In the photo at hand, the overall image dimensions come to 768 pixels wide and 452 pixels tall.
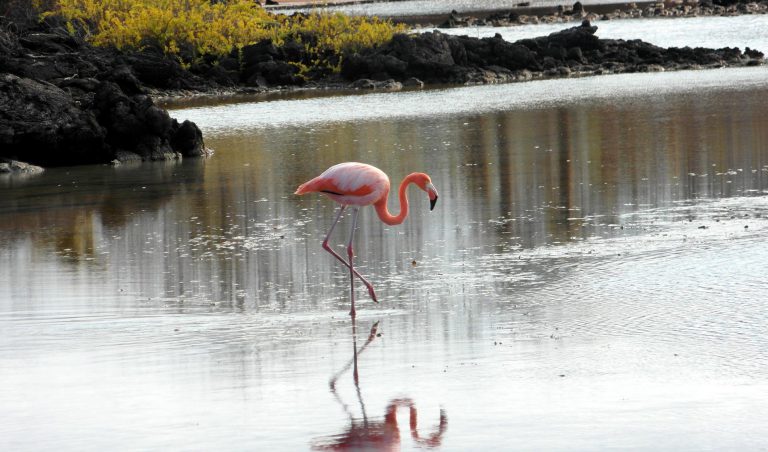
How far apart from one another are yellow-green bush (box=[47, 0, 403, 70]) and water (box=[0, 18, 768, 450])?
2386 centimetres

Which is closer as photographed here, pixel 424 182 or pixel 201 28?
pixel 424 182

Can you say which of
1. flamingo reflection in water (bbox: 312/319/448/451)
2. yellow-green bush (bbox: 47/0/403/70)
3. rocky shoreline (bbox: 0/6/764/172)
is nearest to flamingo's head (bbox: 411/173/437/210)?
flamingo reflection in water (bbox: 312/319/448/451)

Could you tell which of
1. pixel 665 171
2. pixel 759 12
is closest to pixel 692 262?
pixel 665 171

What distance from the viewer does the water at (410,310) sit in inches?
279

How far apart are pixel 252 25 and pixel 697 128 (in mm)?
25671

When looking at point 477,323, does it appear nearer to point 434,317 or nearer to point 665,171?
point 434,317

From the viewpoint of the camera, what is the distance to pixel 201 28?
4422 centimetres

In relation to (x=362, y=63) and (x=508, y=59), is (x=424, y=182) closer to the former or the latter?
(x=362, y=63)

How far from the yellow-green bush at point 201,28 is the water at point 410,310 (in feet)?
78.3

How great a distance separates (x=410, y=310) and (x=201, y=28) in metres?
35.7

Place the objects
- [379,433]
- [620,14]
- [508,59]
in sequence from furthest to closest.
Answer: [620,14], [508,59], [379,433]

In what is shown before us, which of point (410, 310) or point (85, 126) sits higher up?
point (85, 126)

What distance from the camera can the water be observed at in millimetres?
7090

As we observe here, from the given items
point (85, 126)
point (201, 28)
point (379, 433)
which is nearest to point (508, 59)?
point (201, 28)
